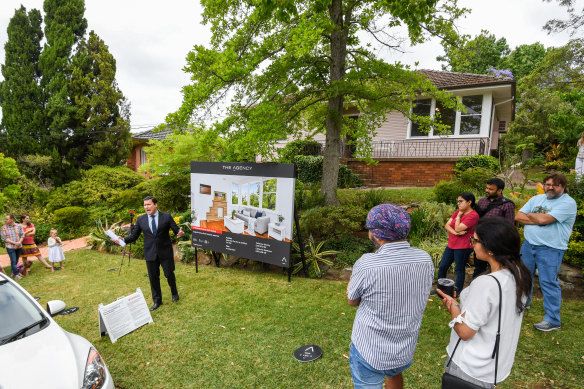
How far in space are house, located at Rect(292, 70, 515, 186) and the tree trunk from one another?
591 cm

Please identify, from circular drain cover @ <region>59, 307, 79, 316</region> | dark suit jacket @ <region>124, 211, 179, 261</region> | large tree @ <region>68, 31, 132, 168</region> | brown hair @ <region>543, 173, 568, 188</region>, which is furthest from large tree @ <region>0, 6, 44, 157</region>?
brown hair @ <region>543, 173, 568, 188</region>

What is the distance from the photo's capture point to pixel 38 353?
2539 millimetres

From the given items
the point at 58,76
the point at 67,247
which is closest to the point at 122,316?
the point at 67,247

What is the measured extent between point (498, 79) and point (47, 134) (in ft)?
74.4

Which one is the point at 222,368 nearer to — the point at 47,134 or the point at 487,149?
the point at 487,149

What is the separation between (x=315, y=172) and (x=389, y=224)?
11.9 meters

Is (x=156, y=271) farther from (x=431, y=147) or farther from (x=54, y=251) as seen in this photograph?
(x=431, y=147)

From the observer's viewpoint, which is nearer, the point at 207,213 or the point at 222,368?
the point at 222,368

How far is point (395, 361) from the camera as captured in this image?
191cm

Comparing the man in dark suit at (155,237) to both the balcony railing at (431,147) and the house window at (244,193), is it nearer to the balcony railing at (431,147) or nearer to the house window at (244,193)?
the house window at (244,193)

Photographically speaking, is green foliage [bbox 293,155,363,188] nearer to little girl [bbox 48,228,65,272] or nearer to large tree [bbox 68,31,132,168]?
little girl [bbox 48,228,65,272]

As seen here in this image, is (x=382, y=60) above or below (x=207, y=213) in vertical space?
above

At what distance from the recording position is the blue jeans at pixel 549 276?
3.62 metres

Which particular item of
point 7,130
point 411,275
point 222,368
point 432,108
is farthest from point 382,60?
point 7,130
